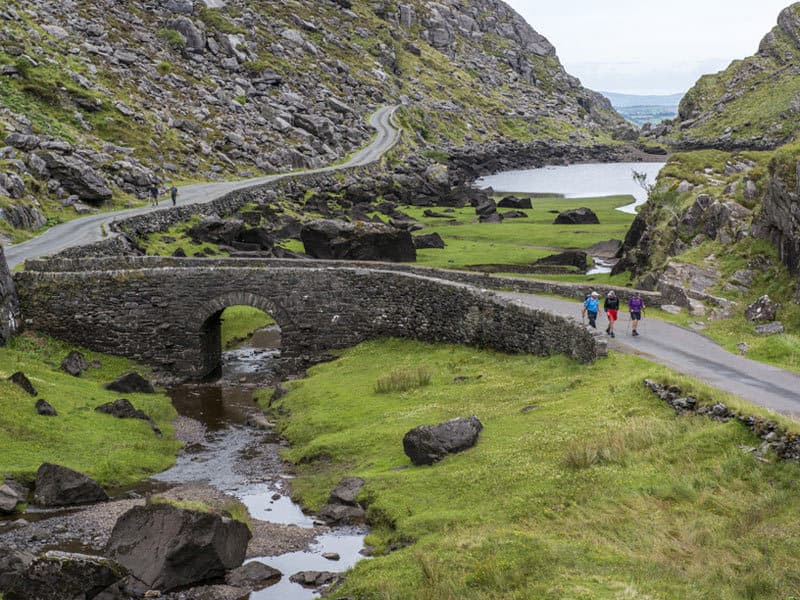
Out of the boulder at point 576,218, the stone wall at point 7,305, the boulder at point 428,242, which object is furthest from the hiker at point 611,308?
the boulder at point 576,218

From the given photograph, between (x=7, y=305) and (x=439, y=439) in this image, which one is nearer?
(x=439, y=439)

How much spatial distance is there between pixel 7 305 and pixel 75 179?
3141 centimetres

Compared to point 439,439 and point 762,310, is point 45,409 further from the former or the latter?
point 762,310

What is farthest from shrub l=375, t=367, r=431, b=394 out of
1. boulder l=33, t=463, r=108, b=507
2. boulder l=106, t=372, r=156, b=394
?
boulder l=33, t=463, r=108, b=507

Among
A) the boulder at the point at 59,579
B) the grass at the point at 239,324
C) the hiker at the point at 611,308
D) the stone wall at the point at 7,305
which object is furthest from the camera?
the grass at the point at 239,324

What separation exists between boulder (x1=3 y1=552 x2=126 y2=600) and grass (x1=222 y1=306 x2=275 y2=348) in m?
34.0

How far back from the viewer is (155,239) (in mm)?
65000

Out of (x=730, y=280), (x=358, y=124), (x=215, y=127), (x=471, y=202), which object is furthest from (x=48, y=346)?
(x=358, y=124)

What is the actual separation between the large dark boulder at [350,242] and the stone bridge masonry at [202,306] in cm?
1989

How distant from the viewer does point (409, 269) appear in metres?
49.9

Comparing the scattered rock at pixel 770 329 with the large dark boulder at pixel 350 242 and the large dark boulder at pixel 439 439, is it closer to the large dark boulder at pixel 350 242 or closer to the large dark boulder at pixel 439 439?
the large dark boulder at pixel 439 439

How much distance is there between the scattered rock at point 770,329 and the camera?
122ft

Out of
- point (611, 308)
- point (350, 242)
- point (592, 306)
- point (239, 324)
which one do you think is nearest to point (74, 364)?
point (239, 324)

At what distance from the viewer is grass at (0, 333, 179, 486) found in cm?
3008
